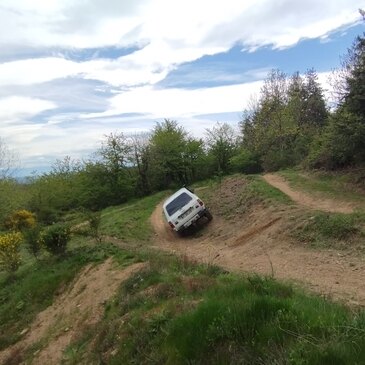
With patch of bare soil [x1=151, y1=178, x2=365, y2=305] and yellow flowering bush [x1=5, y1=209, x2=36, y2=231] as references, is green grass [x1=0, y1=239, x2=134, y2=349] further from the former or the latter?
yellow flowering bush [x1=5, y1=209, x2=36, y2=231]

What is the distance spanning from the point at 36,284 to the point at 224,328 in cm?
907

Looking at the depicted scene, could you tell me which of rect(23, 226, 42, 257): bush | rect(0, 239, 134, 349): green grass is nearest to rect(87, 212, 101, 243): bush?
rect(0, 239, 134, 349): green grass

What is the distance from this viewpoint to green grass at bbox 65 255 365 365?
4.26 meters

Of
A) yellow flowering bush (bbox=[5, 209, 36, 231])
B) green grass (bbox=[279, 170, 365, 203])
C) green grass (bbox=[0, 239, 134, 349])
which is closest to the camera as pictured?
green grass (bbox=[0, 239, 134, 349])

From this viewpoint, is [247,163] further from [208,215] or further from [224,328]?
[224,328]

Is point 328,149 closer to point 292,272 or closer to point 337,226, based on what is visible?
point 337,226

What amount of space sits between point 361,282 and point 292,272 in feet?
6.07

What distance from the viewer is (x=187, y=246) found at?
57.6ft

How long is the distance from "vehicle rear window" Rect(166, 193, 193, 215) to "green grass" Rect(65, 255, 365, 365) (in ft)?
37.7

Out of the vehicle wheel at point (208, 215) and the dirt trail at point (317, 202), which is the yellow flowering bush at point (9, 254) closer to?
the vehicle wheel at point (208, 215)

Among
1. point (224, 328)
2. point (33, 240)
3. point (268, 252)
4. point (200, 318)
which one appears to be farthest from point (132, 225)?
point (224, 328)

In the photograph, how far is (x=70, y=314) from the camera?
34.0 ft

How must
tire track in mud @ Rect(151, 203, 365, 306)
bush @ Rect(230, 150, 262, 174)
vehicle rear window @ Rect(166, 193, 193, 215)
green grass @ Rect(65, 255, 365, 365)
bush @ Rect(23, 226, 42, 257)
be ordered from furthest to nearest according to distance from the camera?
bush @ Rect(230, 150, 262, 174) < vehicle rear window @ Rect(166, 193, 193, 215) < bush @ Rect(23, 226, 42, 257) < tire track in mud @ Rect(151, 203, 365, 306) < green grass @ Rect(65, 255, 365, 365)

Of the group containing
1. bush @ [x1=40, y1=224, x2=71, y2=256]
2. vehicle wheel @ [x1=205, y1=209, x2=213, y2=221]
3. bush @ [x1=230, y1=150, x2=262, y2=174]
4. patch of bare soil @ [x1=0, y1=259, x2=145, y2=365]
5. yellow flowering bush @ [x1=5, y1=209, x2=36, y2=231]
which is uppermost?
bush @ [x1=40, y1=224, x2=71, y2=256]
